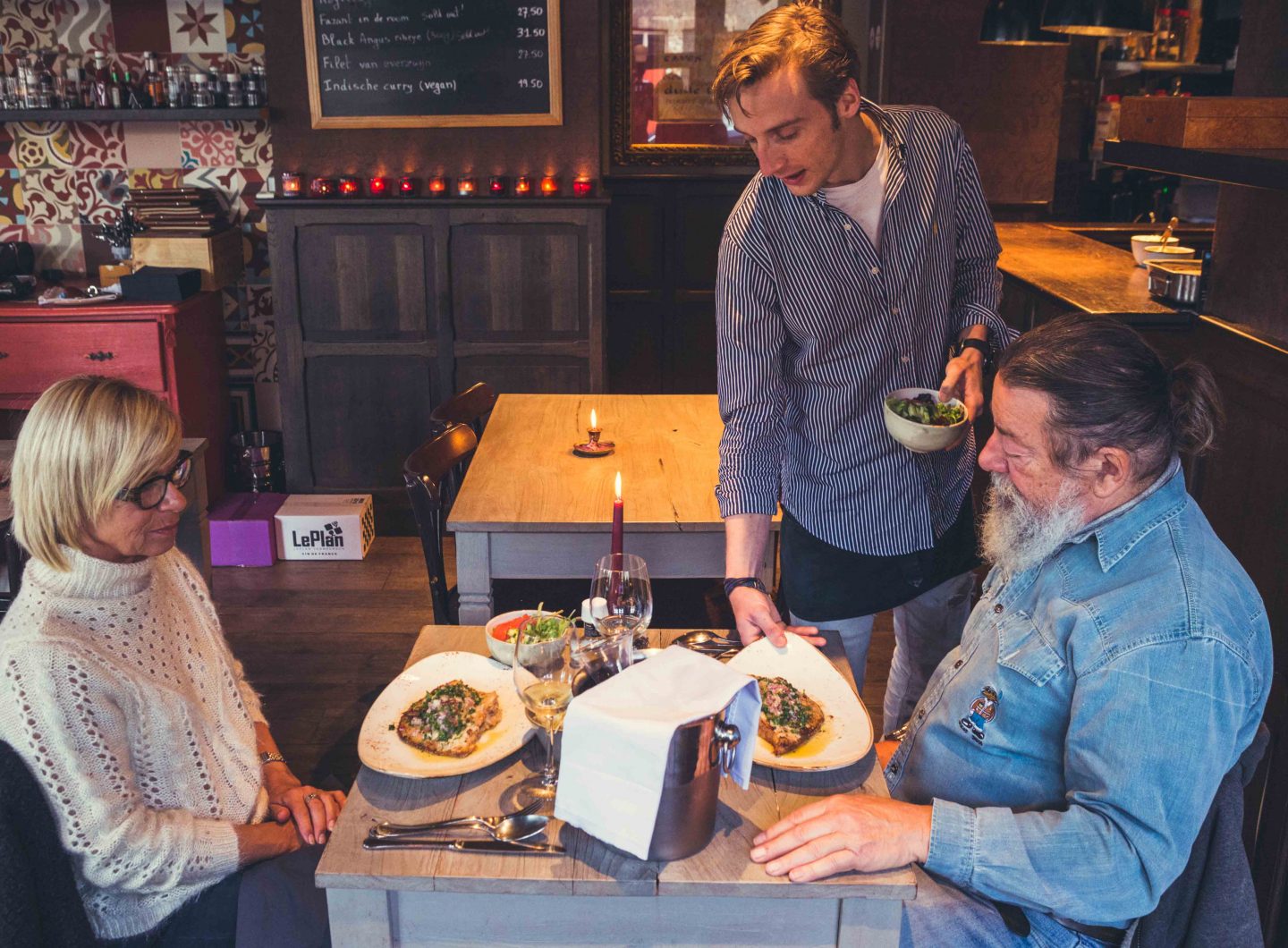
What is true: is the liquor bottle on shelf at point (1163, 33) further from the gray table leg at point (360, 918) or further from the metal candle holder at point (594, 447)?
the gray table leg at point (360, 918)

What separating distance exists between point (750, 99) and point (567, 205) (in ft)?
9.06

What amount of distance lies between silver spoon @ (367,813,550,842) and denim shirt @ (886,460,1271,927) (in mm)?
479

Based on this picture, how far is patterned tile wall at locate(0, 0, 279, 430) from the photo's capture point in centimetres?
476

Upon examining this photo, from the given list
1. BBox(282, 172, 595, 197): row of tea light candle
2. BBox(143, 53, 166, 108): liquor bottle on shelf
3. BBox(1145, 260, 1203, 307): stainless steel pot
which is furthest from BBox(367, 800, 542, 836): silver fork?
BBox(143, 53, 166, 108): liquor bottle on shelf

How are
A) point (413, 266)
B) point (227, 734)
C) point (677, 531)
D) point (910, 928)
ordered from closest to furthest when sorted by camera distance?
point (910, 928)
point (227, 734)
point (677, 531)
point (413, 266)

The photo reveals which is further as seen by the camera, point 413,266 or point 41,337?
point 413,266

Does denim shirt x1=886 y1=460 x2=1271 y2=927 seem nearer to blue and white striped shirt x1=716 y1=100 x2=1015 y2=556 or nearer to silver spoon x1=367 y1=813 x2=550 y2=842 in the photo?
silver spoon x1=367 y1=813 x2=550 y2=842

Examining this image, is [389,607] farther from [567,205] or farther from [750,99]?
[750,99]

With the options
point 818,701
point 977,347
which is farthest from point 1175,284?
point 818,701

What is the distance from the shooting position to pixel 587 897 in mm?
1336

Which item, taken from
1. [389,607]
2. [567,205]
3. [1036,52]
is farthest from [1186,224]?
[389,607]

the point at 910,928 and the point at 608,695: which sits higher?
the point at 608,695

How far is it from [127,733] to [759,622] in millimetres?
957

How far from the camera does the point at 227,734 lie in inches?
70.5
